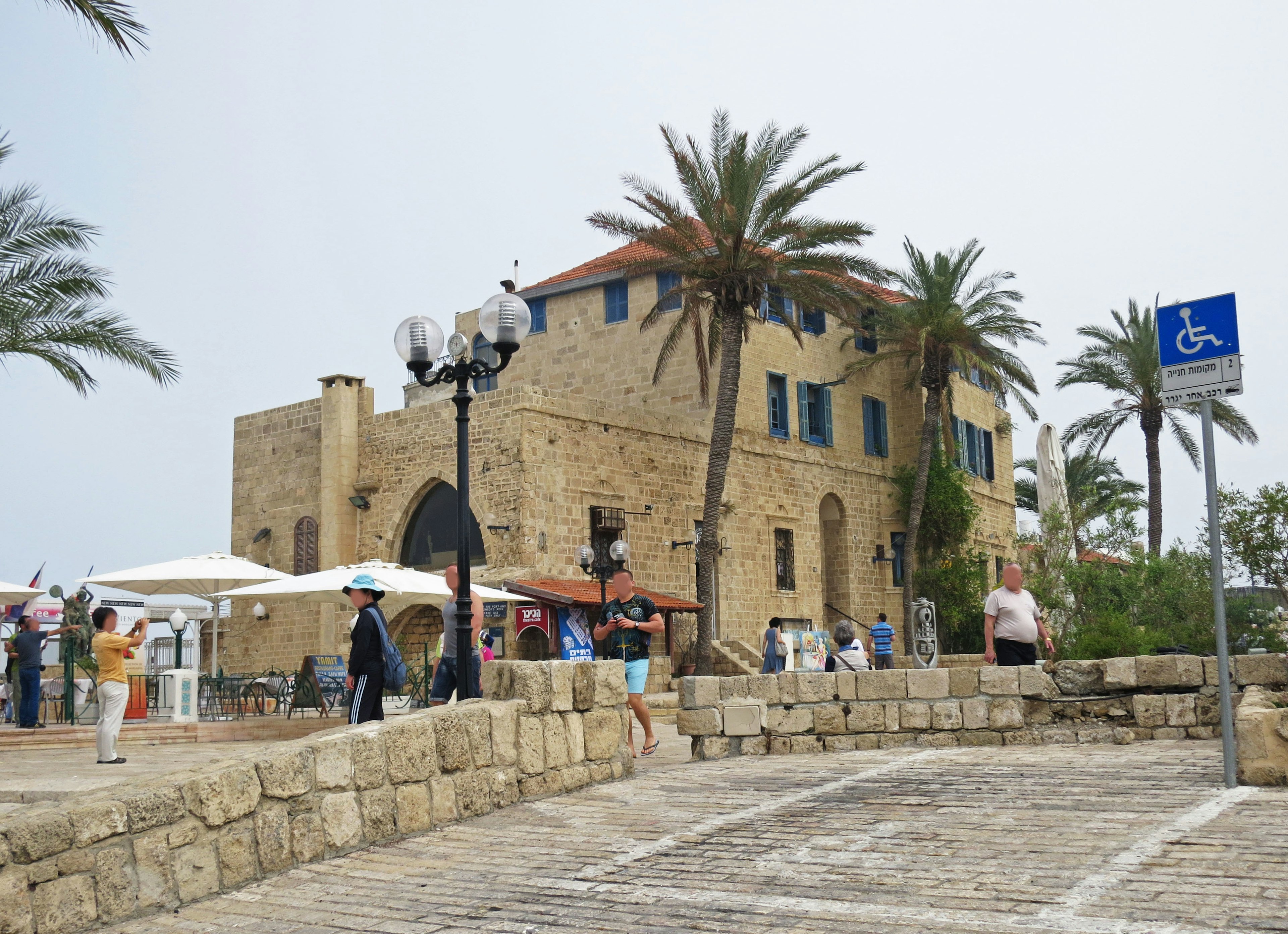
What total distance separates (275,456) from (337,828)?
2172 cm

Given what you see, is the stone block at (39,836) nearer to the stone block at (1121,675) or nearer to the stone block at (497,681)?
the stone block at (497,681)

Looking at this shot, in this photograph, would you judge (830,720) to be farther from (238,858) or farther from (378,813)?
(238,858)

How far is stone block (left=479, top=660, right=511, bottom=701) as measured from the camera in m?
7.73

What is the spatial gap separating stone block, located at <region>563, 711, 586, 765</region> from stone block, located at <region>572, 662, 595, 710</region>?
74 millimetres

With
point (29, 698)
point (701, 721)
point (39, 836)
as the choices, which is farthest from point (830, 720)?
point (29, 698)

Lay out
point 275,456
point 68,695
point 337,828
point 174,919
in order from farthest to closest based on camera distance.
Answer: point 275,456
point 68,695
point 337,828
point 174,919

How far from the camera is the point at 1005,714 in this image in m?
9.61

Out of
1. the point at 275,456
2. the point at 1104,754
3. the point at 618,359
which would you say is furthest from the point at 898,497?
the point at 1104,754

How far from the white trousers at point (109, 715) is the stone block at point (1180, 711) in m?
8.30

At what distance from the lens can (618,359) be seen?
27750 mm

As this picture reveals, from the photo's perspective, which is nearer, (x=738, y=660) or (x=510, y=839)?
(x=510, y=839)

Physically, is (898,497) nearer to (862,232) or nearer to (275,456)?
(862,232)

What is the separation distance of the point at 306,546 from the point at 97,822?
843 inches

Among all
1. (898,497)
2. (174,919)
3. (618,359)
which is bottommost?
(174,919)
